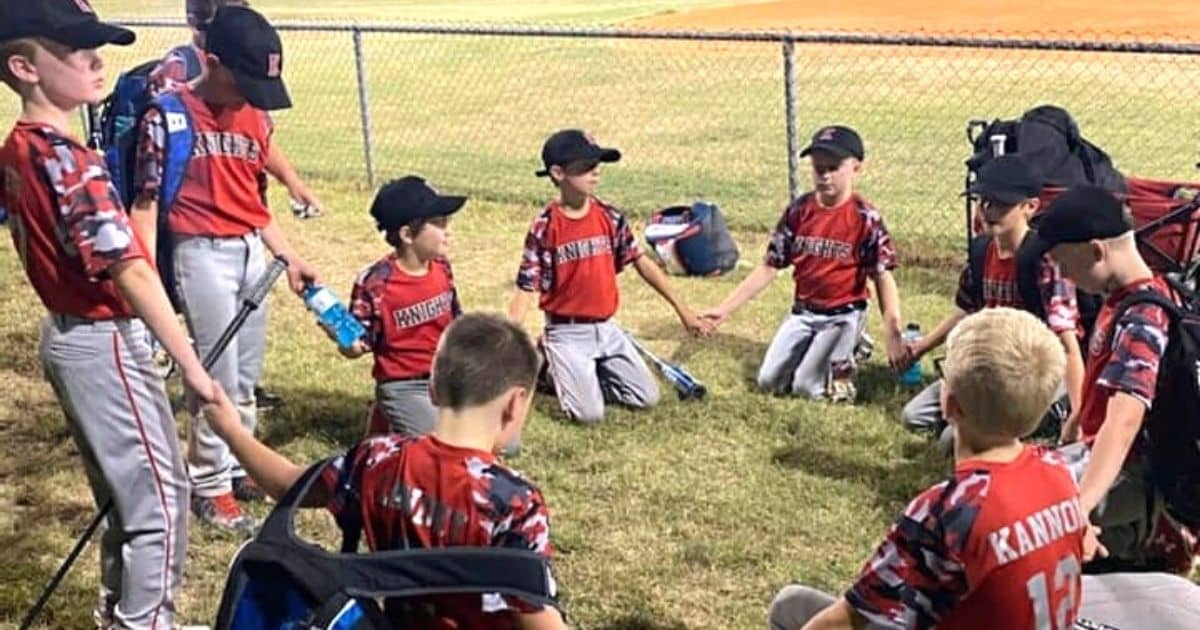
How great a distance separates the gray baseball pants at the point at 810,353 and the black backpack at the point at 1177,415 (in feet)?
9.31

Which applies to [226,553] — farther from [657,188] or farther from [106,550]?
[657,188]

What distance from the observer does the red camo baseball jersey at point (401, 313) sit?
6.27 m

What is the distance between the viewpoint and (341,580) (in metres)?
2.66

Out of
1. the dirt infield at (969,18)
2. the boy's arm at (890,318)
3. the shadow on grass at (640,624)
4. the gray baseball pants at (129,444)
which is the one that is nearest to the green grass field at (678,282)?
the shadow on grass at (640,624)

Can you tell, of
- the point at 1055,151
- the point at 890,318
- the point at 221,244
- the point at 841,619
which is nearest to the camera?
the point at 841,619

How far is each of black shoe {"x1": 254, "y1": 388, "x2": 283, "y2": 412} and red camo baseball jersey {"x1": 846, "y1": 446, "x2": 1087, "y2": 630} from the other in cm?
485

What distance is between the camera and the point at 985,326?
318 cm

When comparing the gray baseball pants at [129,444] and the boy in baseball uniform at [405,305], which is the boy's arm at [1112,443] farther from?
the boy in baseball uniform at [405,305]

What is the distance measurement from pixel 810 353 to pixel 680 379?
0.70 metres

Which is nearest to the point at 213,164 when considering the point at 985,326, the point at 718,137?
the point at 985,326

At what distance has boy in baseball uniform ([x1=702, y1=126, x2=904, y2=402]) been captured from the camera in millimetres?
7352

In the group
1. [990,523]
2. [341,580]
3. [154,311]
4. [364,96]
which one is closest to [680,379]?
[154,311]

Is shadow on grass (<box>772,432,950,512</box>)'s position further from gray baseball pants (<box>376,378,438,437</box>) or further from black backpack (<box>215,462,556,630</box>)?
black backpack (<box>215,462,556,630</box>)

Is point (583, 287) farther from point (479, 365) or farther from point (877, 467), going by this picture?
point (479, 365)
